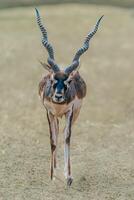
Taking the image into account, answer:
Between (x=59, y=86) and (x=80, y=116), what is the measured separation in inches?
217

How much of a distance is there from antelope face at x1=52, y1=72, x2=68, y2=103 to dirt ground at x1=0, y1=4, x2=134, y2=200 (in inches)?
69.6

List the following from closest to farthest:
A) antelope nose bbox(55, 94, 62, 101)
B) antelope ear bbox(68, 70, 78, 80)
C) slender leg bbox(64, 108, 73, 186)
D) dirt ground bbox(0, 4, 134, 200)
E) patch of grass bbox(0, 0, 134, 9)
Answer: antelope nose bbox(55, 94, 62, 101) < antelope ear bbox(68, 70, 78, 80) < slender leg bbox(64, 108, 73, 186) < dirt ground bbox(0, 4, 134, 200) < patch of grass bbox(0, 0, 134, 9)

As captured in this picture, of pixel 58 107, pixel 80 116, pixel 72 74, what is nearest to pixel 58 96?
pixel 58 107

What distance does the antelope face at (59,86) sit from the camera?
9.86 metres

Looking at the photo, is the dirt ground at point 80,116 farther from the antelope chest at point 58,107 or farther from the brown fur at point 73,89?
the brown fur at point 73,89

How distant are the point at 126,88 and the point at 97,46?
5232mm

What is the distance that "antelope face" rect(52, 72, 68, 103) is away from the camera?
986 cm

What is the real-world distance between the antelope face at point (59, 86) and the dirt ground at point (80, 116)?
177 centimetres

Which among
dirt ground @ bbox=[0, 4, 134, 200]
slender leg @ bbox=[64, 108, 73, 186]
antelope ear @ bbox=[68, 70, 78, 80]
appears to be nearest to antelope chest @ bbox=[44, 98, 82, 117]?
slender leg @ bbox=[64, 108, 73, 186]

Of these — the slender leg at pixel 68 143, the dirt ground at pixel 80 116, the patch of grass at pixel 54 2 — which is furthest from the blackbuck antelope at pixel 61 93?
the patch of grass at pixel 54 2

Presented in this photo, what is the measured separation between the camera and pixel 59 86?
9.88 m

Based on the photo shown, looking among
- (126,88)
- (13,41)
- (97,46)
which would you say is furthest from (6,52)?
A: (126,88)

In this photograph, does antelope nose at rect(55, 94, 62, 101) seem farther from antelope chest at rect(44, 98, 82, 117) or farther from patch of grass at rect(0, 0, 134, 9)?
patch of grass at rect(0, 0, 134, 9)

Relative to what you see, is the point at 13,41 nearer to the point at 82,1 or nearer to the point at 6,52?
the point at 6,52
